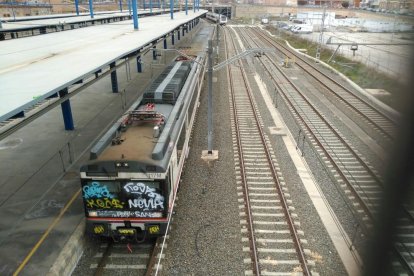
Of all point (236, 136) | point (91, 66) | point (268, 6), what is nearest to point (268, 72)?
point (236, 136)

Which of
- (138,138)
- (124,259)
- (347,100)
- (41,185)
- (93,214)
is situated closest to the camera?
(93,214)

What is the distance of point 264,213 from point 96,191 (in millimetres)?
5475

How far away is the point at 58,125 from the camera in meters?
18.0

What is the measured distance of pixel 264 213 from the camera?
11.2 m

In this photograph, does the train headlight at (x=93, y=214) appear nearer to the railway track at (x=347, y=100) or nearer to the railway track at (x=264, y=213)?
the railway track at (x=264, y=213)

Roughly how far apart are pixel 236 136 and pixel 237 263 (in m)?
9.20

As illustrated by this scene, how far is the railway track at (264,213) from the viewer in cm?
912

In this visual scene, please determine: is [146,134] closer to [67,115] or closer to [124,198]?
[124,198]

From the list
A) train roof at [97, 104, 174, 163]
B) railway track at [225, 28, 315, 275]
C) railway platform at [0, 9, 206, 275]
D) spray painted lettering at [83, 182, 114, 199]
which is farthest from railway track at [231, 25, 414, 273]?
railway platform at [0, 9, 206, 275]

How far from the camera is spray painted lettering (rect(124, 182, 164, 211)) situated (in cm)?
866

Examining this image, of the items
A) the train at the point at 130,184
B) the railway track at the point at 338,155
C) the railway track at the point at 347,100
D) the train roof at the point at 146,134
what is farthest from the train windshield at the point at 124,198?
the railway track at the point at 347,100

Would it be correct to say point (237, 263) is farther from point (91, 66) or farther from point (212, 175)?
point (91, 66)

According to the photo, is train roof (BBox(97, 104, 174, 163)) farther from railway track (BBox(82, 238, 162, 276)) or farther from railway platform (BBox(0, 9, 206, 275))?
railway track (BBox(82, 238, 162, 276))

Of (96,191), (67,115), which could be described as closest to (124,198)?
(96,191)
